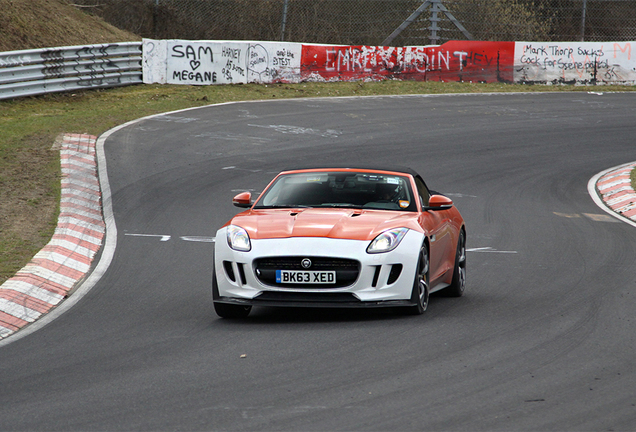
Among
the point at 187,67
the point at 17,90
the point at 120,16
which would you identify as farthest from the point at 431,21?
the point at 17,90

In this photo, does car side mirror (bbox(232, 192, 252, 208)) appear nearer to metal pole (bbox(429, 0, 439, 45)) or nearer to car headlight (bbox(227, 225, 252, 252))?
car headlight (bbox(227, 225, 252, 252))

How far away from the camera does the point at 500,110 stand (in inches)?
961

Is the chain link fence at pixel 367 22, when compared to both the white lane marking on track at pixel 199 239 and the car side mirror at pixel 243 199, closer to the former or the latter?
the white lane marking on track at pixel 199 239

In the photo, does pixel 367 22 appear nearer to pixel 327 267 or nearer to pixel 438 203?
pixel 438 203

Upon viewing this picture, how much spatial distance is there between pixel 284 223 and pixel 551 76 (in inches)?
933

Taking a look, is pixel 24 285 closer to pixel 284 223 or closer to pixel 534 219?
pixel 284 223

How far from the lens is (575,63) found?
2922cm

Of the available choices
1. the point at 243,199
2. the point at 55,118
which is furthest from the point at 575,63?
the point at 243,199

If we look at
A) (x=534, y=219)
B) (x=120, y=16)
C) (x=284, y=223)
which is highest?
(x=120, y=16)

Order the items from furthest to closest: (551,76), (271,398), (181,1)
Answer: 1. (181,1)
2. (551,76)
3. (271,398)

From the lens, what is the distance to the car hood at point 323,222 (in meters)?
7.25

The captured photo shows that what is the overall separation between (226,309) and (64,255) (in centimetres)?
342

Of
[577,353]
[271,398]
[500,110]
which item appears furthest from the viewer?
[500,110]

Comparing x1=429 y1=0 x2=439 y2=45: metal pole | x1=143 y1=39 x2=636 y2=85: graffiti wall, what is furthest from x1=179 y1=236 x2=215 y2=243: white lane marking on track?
x1=429 y1=0 x2=439 y2=45: metal pole
